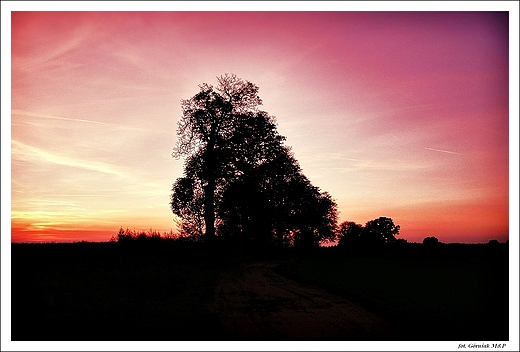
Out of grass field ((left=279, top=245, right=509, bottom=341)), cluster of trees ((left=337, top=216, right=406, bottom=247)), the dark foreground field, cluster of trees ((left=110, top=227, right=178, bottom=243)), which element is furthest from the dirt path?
cluster of trees ((left=337, top=216, right=406, bottom=247))

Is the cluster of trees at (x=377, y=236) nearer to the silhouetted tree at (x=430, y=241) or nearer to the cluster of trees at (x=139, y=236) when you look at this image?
the silhouetted tree at (x=430, y=241)

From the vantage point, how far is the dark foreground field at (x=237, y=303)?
11031 mm

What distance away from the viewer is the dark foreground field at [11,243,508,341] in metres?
11.0

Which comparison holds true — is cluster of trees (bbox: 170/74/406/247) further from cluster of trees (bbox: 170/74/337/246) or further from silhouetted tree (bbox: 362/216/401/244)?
silhouetted tree (bbox: 362/216/401/244)

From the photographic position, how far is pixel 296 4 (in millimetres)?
13625

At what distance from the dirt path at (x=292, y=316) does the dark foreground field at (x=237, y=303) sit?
0.10 ft

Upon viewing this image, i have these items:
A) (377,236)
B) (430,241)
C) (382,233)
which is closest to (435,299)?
(430,241)

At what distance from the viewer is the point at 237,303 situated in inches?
604

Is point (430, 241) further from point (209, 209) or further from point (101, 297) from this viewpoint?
point (101, 297)

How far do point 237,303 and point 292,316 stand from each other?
3054mm

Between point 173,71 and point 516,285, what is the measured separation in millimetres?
16474

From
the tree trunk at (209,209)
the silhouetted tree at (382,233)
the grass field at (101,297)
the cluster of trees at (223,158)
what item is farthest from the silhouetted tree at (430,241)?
the grass field at (101,297)

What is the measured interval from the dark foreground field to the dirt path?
0.10ft

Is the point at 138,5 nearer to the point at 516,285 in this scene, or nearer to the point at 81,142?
the point at 81,142
